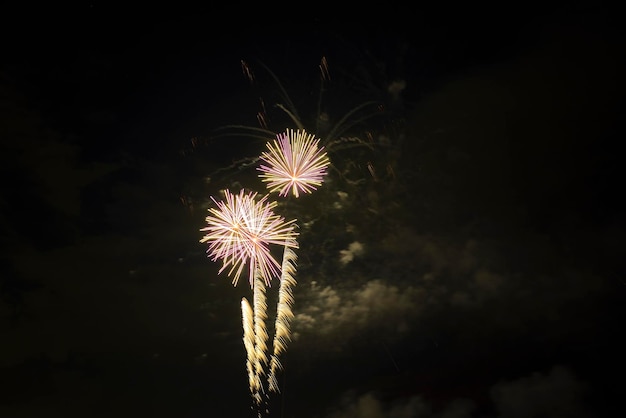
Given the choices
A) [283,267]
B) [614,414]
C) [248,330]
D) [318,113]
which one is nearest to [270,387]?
[248,330]

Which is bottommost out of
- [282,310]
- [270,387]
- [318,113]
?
[270,387]

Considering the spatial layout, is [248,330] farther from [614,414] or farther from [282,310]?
[614,414]

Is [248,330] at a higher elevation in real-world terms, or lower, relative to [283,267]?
lower

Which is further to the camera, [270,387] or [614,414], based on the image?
[614,414]

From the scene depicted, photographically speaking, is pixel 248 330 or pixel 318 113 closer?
pixel 318 113

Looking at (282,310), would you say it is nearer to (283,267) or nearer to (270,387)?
(283,267)

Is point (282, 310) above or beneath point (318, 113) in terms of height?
beneath

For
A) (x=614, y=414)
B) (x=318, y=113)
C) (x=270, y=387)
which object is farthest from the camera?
(x=614, y=414)

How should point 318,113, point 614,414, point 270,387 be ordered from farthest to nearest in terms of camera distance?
point 614,414 < point 270,387 < point 318,113

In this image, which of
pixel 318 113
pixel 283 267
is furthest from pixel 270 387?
pixel 318 113
